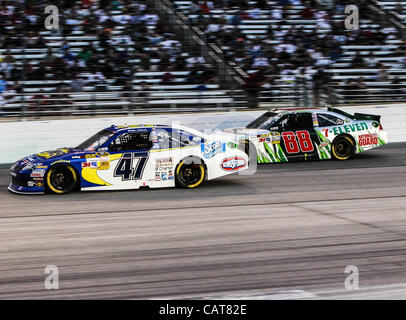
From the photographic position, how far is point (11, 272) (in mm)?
6348

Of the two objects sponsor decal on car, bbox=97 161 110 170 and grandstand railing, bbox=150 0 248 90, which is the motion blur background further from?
sponsor decal on car, bbox=97 161 110 170

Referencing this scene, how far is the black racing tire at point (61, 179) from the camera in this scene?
10.9 meters

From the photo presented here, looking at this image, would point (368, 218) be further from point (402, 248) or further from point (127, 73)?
point (127, 73)

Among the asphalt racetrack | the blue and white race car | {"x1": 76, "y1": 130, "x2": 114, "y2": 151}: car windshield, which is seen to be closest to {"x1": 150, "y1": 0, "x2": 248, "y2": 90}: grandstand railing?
the asphalt racetrack

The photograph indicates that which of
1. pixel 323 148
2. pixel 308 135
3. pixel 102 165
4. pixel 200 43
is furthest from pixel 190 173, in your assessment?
pixel 200 43

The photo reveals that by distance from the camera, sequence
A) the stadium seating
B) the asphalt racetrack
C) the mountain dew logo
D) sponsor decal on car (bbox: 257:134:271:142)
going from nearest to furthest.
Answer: the asphalt racetrack → sponsor decal on car (bbox: 257:134:271:142) → the mountain dew logo → the stadium seating

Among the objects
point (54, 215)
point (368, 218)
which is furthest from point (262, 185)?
point (54, 215)

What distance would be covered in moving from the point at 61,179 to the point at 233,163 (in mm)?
3165

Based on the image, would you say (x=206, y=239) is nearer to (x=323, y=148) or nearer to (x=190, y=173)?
(x=190, y=173)

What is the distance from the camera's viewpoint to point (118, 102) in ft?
55.5

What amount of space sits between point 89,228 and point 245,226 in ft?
6.96

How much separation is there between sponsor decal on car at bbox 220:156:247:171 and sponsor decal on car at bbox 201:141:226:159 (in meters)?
0.22

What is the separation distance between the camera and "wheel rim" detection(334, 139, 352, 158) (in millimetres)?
15203
